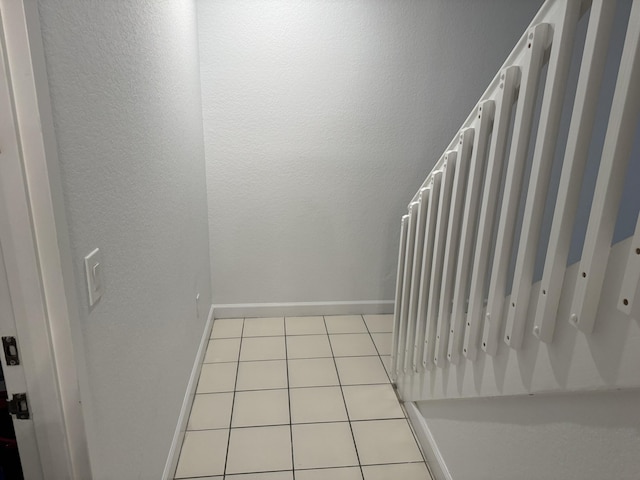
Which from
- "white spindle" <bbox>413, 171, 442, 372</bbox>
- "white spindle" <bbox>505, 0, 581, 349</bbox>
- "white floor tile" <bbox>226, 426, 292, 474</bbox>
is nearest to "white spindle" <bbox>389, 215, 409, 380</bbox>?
"white spindle" <bbox>413, 171, 442, 372</bbox>

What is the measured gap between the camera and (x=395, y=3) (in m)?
2.76

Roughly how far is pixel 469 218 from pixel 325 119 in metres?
1.80

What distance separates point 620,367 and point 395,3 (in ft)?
8.94

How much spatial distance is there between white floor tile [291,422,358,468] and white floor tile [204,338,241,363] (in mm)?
800

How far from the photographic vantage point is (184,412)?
6.62 ft

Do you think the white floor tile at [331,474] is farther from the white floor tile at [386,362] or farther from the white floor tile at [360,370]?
the white floor tile at [386,362]

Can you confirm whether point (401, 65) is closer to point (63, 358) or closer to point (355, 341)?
point (355, 341)

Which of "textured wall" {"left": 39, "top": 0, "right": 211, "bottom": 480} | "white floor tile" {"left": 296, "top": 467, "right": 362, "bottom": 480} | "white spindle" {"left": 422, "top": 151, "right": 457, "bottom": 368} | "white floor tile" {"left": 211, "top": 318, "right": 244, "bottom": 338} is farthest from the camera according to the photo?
"white floor tile" {"left": 211, "top": 318, "right": 244, "bottom": 338}

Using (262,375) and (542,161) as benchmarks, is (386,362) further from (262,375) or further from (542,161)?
(542,161)

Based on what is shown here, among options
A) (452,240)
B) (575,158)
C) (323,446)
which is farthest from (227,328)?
(575,158)

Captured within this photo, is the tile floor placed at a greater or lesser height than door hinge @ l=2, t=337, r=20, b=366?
lesser

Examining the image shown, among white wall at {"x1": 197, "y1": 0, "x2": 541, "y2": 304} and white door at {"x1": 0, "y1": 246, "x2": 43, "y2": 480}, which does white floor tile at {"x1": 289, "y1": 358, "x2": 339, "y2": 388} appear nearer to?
white wall at {"x1": 197, "y1": 0, "x2": 541, "y2": 304}

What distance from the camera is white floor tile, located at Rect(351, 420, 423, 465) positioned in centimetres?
187

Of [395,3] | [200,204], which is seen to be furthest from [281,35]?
[200,204]
